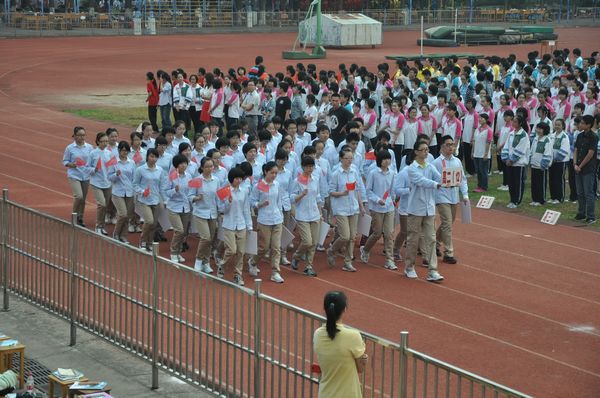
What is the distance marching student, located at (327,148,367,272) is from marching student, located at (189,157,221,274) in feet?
5.29

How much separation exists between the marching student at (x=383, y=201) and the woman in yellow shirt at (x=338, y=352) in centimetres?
766

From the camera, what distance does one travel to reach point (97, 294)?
464 inches

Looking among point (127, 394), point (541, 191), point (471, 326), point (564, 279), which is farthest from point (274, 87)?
point (127, 394)

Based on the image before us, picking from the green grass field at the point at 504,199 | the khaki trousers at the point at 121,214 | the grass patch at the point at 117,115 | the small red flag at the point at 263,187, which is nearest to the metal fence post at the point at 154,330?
the small red flag at the point at 263,187

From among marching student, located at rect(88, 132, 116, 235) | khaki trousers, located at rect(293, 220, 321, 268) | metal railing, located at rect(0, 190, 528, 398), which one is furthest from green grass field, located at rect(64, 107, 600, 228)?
metal railing, located at rect(0, 190, 528, 398)

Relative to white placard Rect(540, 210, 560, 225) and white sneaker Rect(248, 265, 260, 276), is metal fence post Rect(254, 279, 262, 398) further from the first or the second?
white placard Rect(540, 210, 560, 225)

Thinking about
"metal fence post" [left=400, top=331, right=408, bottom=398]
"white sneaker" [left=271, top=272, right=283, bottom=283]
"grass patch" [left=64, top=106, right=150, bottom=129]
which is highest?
"grass patch" [left=64, top=106, right=150, bottom=129]

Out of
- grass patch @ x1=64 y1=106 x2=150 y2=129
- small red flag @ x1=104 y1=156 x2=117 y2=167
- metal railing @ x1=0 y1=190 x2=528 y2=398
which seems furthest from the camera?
grass patch @ x1=64 y1=106 x2=150 y2=129

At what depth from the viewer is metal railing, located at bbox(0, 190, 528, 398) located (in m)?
9.23

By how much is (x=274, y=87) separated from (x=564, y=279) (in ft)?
34.5

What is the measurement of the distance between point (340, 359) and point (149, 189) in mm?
8688

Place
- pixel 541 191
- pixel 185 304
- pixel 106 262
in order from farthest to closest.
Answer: pixel 541 191 < pixel 106 262 < pixel 185 304

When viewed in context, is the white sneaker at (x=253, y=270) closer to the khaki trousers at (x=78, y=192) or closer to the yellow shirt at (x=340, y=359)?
the khaki trousers at (x=78, y=192)

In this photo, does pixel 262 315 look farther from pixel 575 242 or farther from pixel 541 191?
pixel 541 191
